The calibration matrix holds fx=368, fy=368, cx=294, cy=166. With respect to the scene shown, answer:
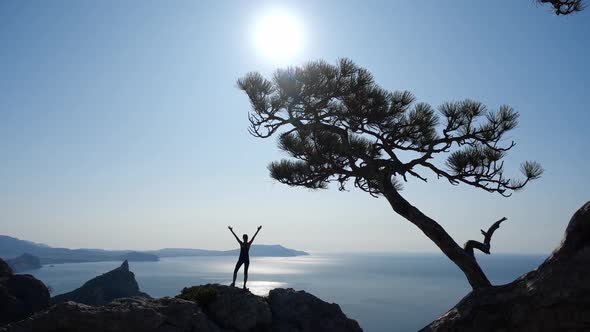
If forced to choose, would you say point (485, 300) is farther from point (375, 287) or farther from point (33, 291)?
point (375, 287)

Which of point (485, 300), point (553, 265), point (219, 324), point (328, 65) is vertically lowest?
point (219, 324)

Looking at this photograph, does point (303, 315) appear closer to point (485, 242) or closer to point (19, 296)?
point (485, 242)

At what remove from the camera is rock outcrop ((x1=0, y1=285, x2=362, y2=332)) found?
8.59 meters

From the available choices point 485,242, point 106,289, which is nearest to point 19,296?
point 485,242

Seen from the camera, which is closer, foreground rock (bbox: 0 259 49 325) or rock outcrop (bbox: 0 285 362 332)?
rock outcrop (bbox: 0 285 362 332)

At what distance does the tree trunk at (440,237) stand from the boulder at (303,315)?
4.23m

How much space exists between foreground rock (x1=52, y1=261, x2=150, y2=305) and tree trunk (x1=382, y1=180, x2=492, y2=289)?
78717 millimetres

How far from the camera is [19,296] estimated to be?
52.0ft

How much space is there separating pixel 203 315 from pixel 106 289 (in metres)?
89.8

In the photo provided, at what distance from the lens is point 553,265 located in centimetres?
444

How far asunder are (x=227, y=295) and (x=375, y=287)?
15382 cm

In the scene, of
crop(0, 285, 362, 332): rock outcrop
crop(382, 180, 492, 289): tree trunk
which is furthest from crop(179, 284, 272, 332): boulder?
crop(382, 180, 492, 289): tree trunk

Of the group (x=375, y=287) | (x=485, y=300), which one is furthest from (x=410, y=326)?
(x=485, y=300)

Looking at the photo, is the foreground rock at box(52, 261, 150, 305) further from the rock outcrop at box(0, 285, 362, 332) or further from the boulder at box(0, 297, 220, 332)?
the boulder at box(0, 297, 220, 332)
